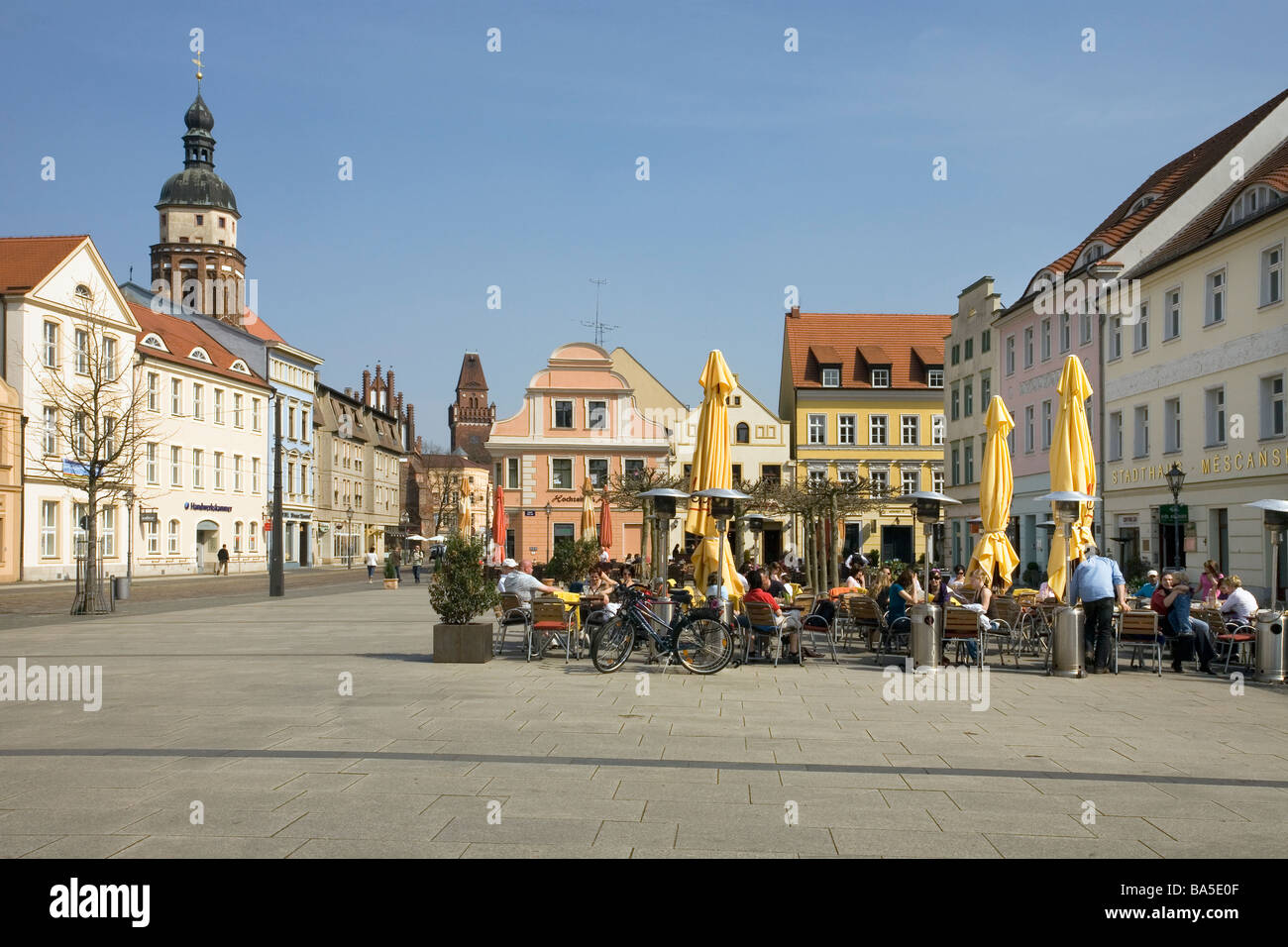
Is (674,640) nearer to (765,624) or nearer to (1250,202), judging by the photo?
(765,624)

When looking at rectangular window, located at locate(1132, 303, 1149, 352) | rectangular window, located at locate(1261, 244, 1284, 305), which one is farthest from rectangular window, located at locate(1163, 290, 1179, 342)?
rectangular window, located at locate(1261, 244, 1284, 305)

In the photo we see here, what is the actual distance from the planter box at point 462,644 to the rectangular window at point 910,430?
5194 cm

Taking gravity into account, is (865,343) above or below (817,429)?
above

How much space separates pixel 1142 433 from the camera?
35281 mm

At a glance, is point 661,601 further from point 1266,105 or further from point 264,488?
point 264,488

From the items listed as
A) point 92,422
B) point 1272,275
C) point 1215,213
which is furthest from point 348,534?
point 1272,275

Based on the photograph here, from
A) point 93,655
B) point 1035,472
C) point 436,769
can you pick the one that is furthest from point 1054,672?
point 1035,472

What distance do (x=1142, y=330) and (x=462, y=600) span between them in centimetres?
2738

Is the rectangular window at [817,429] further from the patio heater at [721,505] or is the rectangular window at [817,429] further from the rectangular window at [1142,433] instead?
the patio heater at [721,505]

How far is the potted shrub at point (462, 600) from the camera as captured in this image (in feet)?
48.4

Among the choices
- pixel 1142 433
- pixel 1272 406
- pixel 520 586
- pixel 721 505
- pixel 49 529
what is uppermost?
pixel 1272 406

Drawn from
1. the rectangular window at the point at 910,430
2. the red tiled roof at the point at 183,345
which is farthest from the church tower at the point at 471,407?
the rectangular window at the point at 910,430
